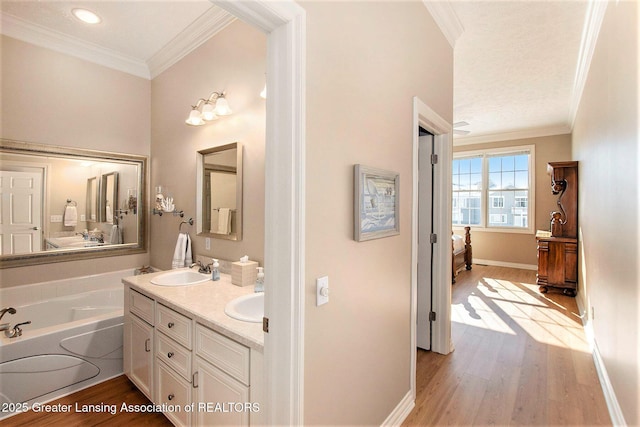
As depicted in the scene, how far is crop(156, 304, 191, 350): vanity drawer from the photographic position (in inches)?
65.1

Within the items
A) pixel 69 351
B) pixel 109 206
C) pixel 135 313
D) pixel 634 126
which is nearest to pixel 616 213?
pixel 634 126

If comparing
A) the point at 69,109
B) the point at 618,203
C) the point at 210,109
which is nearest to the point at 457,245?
the point at 618,203

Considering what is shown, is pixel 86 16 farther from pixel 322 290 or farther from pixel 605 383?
pixel 605 383

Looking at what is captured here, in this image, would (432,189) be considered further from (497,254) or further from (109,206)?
(497,254)

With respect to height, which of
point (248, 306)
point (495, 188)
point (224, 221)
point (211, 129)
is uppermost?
point (211, 129)

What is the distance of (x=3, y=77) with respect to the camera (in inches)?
98.1

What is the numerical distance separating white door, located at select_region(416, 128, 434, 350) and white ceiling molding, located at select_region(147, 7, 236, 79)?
195 cm

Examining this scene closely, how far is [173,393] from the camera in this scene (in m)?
1.75

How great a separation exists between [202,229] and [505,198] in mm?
6379

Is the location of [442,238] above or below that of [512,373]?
above

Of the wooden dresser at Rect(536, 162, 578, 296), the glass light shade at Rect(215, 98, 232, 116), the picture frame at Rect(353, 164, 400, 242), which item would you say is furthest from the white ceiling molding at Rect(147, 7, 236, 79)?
the wooden dresser at Rect(536, 162, 578, 296)

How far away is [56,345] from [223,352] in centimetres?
161

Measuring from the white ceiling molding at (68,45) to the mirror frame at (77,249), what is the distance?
89 cm

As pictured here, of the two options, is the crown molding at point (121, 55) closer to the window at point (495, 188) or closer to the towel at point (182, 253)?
the towel at point (182, 253)
